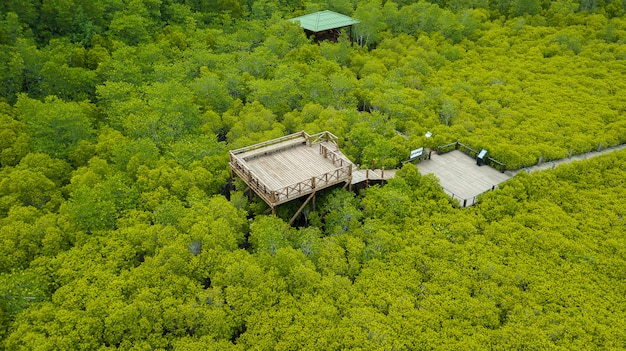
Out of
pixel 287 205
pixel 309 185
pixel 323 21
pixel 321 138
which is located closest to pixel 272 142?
pixel 321 138

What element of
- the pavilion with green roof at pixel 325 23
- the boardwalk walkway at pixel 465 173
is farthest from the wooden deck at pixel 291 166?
the pavilion with green roof at pixel 325 23

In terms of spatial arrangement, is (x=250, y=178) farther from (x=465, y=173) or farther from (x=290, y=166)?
(x=465, y=173)

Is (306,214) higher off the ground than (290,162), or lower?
lower

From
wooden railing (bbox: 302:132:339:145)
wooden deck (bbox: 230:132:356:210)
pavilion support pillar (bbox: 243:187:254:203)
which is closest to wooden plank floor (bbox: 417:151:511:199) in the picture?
wooden deck (bbox: 230:132:356:210)

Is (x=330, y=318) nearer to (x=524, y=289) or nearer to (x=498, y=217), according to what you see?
(x=524, y=289)

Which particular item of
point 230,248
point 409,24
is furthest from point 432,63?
point 230,248

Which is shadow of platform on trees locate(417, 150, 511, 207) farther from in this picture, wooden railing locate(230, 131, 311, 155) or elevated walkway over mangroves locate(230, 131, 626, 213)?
wooden railing locate(230, 131, 311, 155)

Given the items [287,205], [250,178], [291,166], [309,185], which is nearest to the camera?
[309,185]
